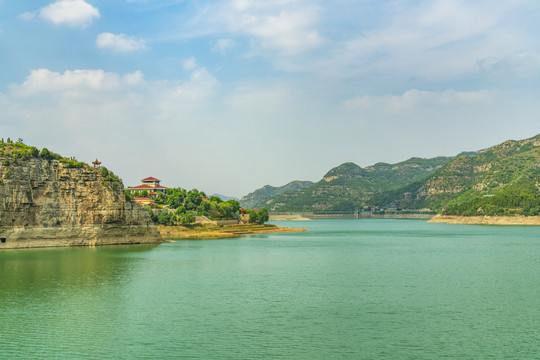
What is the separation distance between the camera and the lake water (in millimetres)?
24328

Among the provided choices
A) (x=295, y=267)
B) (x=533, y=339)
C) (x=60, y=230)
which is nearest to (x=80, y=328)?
(x=533, y=339)

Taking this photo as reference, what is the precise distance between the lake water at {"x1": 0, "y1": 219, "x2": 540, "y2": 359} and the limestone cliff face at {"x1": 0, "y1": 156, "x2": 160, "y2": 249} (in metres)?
17.1

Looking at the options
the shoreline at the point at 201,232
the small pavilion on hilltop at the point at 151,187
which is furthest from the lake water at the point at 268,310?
the small pavilion on hilltop at the point at 151,187

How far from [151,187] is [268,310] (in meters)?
120

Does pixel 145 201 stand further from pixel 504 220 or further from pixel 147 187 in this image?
pixel 504 220

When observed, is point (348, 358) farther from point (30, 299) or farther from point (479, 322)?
point (30, 299)

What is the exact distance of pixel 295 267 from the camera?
185 feet

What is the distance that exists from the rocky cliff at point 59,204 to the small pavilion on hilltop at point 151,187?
5531cm

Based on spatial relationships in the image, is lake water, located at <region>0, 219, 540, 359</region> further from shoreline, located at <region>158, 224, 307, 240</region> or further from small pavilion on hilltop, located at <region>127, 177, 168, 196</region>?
small pavilion on hilltop, located at <region>127, 177, 168, 196</region>

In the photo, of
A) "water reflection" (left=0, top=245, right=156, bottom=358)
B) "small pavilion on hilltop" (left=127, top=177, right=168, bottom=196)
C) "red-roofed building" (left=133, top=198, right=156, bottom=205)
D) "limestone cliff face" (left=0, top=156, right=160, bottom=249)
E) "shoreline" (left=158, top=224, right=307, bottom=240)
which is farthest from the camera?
"small pavilion on hilltop" (left=127, top=177, right=168, bottom=196)

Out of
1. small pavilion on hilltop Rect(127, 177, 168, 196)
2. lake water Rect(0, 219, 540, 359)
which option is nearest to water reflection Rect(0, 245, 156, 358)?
lake water Rect(0, 219, 540, 359)

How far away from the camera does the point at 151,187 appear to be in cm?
14650

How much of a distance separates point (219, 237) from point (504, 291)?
79094 mm

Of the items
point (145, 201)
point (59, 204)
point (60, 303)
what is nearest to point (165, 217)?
point (145, 201)
